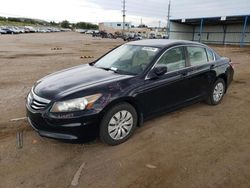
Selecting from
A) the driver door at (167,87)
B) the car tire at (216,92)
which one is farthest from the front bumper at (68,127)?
the car tire at (216,92)

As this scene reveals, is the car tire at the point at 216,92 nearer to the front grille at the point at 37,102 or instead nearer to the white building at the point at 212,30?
the front grille at the point at 37,102

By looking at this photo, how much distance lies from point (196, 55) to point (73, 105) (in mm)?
2943

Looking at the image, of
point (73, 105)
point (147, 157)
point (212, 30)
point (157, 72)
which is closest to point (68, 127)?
point (73, 105)

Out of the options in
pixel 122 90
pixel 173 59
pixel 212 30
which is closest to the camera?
pixel 122 90

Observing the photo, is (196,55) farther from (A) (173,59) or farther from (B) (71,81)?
(B) (71,81)

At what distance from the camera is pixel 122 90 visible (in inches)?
135

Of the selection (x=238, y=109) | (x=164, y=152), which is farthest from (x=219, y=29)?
(x=164, y=152)

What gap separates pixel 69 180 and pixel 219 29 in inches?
1584

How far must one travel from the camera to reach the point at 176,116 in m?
4.70

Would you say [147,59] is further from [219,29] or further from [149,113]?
[219,29]

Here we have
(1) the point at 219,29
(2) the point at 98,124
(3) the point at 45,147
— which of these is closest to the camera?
(2) the point at 98,124

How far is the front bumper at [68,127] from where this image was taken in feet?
10.2

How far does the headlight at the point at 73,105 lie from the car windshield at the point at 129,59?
0.98 meters

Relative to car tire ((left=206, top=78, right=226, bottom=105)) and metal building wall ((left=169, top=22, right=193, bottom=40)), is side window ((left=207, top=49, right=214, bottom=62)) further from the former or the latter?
metal building wall ((left=169, top=22, right=193, bottom=40))
